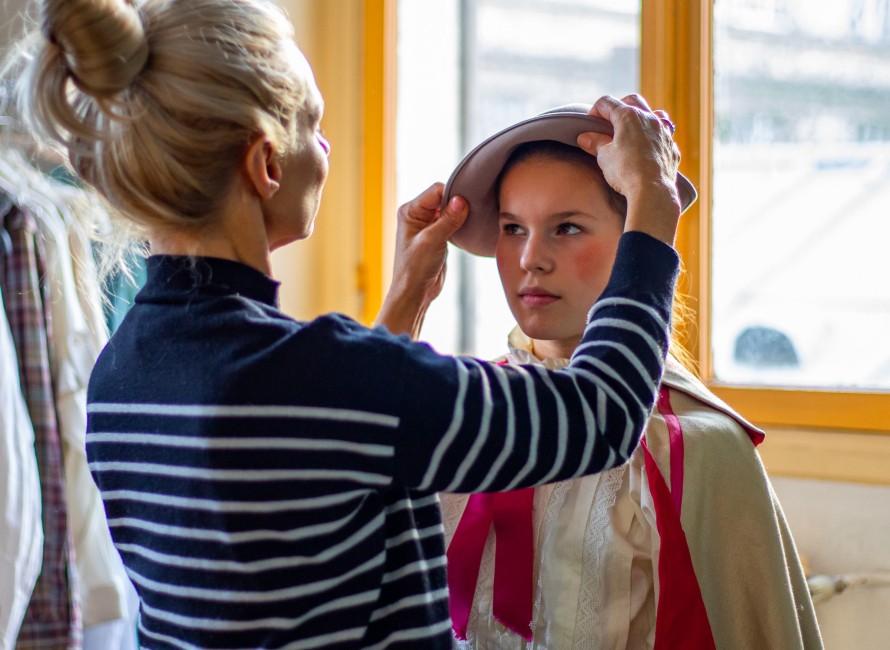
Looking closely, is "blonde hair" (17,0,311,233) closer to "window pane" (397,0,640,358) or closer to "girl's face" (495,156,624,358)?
"girl's face" (495,156,624,358)

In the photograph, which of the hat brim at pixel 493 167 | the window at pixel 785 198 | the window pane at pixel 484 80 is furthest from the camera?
the window pane at pixel 484 80

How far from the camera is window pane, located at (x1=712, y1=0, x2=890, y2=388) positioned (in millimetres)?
1651

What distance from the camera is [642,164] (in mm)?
900

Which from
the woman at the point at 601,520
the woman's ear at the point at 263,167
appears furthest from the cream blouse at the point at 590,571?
the woman's ear at the point at 263,167

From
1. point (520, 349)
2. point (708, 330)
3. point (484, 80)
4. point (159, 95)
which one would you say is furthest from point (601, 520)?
point (484, 80)

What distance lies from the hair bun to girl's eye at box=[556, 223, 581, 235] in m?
0.59

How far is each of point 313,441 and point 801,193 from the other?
52.7 inches

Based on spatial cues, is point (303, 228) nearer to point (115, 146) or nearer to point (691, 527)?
point (115, 146)

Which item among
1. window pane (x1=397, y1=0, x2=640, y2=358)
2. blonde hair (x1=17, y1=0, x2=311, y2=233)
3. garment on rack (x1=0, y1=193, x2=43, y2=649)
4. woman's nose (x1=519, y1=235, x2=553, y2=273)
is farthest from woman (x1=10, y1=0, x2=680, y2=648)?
window pane (x1=397, y1=0, x2=640, y2=358)

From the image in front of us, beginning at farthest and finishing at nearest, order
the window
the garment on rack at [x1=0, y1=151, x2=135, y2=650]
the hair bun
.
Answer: the window → the garment on rack at [x1=0, y1=151, x2=135, y2=650] → the hair bun

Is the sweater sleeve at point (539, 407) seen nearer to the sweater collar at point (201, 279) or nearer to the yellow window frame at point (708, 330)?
the sweater collar at point (201, 279)

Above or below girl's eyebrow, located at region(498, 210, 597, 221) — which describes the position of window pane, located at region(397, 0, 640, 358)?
above

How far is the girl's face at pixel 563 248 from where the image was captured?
1.14 meters

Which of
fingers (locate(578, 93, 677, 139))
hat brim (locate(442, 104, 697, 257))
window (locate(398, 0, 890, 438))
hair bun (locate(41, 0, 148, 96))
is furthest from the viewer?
window (locate(398, 0, 890, 438))
